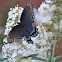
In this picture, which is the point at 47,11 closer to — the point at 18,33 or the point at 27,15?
the point at 27,15

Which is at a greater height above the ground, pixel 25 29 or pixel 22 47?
pixel 25 29

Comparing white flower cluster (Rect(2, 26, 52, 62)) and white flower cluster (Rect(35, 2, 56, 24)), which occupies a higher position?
white flower cluster (Rect(35, 2, 56, 24))

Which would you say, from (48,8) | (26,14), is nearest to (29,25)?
(26,14)

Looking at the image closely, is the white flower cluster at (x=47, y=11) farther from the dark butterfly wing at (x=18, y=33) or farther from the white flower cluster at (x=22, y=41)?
the dark butterfly wing at (x=18, y=33)

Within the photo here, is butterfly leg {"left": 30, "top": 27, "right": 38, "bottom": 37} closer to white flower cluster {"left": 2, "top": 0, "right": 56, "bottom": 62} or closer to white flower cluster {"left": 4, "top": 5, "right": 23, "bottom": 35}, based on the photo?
white flower cluster {"left": 2, "top": 0, "right": 56, "bottom": 62}

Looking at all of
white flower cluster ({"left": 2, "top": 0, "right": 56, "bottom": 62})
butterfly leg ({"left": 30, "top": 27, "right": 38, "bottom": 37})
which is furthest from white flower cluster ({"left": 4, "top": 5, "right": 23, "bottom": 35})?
butterfly leg ({"left": 30, "top": 27, "right": 38, "bottom": 37})

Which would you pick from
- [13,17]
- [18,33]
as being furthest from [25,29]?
[13,17]

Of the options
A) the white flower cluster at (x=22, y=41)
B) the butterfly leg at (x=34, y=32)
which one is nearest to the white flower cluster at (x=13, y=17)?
the white flower cluster at (x=22, y=41)

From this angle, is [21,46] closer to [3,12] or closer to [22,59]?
[22,59]
